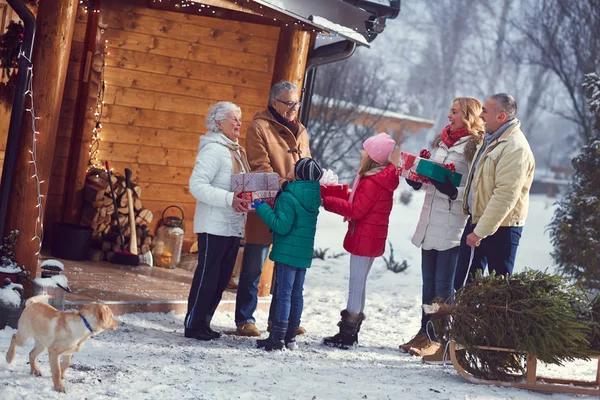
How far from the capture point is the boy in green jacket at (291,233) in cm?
617

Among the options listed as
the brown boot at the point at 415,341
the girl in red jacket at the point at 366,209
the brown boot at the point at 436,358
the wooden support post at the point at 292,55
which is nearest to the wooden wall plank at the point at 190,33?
the wooden support post at the point at 292,55

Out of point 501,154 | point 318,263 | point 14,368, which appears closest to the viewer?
point 14,368

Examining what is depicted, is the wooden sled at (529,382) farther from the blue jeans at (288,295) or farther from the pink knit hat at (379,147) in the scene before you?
the pink knit hat at (379,147)

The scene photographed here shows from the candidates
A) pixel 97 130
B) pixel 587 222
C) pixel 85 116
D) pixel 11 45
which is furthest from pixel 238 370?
pixel 587 222

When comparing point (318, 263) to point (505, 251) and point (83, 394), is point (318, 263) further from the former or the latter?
point (83, 394)

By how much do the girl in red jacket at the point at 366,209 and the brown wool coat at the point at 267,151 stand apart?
448 millimetres

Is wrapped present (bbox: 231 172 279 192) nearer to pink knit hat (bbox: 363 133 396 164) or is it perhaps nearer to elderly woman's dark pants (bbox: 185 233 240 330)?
elderly woman's dark pants (bbox: 185 233 240 330)

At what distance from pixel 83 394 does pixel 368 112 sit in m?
14.7

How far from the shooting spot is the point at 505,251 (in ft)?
20.7

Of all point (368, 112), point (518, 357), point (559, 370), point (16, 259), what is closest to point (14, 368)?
point (16, 259)

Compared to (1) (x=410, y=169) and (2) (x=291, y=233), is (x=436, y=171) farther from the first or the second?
(2) (x=291, y=233)

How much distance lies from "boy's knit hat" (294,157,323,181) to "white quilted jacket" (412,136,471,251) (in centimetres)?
96

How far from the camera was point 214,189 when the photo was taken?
619cm

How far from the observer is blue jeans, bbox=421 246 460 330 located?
6555 mm
